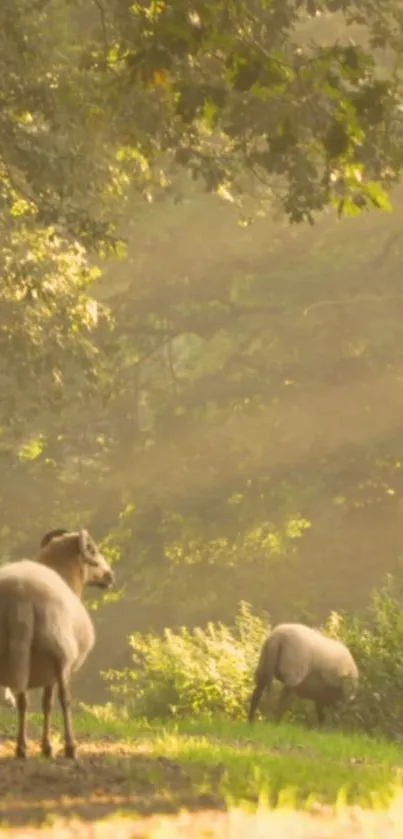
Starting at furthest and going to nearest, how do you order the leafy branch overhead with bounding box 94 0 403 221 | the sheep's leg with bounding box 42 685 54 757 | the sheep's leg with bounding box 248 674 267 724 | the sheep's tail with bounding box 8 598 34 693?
1. the sheep's leg with bounding box 248 674 267 724
2. the sheep's leg with bounding box 42 685 54 757
3. the sheep's tail with bounding box 8 598 34 693
4. the leafy branch overhead with bounding box 94 0 403 221

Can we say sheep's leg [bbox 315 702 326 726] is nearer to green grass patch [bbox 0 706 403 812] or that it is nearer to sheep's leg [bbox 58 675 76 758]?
green grass patch [bbox 0 706 403 812]

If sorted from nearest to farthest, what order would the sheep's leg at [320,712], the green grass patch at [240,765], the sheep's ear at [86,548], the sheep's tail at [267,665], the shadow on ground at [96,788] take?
the shadow on ground at [96,788], the green grass patch at [240,765], the sheep's ear at [86,548], the sheep's tail at [267,665], the sheep's leg at [320,712]

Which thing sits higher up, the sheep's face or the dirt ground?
the sheep's face

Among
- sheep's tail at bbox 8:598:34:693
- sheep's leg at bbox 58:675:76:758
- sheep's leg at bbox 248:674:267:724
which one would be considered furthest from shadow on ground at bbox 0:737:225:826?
sheep's leg at bbox 248:674:267:724

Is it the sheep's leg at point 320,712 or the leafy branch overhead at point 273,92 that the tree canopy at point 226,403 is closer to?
the sheep's leg at point 320,712

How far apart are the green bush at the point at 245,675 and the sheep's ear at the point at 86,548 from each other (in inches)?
266

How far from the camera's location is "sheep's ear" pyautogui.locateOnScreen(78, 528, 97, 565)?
12.6 meters

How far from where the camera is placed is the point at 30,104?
53.4 ft

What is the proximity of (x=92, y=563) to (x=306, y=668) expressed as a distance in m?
6.79

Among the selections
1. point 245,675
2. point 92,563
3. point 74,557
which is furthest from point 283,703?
point 74,557

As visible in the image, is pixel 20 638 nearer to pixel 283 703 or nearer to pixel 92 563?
pixel 92 563

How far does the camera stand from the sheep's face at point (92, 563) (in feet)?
41.3

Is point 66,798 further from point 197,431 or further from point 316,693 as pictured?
point 197,431

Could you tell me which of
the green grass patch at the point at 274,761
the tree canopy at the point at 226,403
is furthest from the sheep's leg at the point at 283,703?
the tree canopy at the point at 226,403
